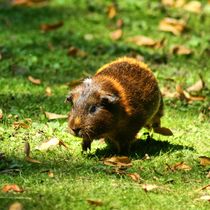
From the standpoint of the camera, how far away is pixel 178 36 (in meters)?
11.1

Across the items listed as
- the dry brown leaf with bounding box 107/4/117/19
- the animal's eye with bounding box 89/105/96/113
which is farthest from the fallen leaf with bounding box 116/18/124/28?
the animal's eye with bounding box 89/105/96/113

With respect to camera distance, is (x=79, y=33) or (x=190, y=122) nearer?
(x=190, y=122)

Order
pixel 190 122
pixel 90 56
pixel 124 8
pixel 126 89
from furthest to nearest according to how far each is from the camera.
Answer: pixel 124 8 < pixel 90 56 < pixel 190 122 < pixel 126 89

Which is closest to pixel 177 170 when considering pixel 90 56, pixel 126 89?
pixel 126 89

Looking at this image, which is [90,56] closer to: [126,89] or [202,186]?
[126,89]

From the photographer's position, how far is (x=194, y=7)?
39.1 ft

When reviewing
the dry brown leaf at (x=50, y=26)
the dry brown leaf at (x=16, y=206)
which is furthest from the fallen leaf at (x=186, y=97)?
the dry brown leaf at (x=16, y=206)

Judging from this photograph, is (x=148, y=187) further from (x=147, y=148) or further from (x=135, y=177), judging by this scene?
(x=147, y=148)

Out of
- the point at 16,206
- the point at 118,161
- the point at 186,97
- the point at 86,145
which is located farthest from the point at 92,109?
the point at 186,97

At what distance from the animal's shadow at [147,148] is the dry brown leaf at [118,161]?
0.85ft

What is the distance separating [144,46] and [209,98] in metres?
2.18

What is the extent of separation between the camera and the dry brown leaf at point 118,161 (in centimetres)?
661

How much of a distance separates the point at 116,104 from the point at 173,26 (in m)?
4.80

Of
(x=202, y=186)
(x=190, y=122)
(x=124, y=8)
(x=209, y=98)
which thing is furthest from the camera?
(x=124, y=8)
